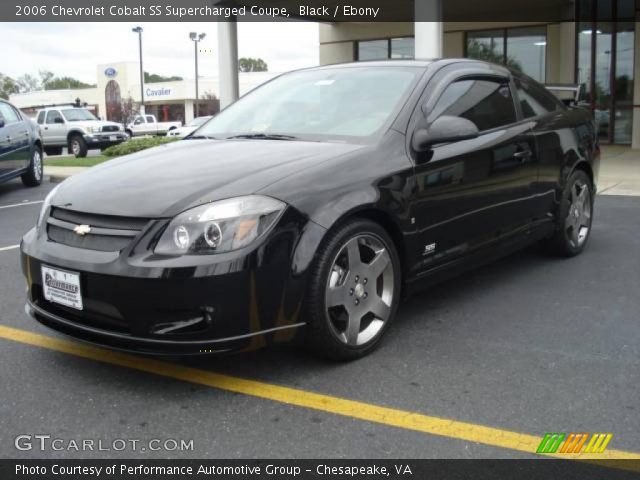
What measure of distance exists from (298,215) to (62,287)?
113 centimetres

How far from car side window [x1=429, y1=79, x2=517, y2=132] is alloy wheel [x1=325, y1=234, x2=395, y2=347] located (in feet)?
3.31

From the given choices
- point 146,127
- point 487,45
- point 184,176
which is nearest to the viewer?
point 184,176

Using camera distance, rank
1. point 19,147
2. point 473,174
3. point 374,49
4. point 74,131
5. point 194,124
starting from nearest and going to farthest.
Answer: point 473,174 < point 19,147 < point 194,124 < point 374,49 < point 74,131

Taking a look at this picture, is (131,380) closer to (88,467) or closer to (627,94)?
(88,467)

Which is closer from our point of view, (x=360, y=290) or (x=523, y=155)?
(x=360, y=290)

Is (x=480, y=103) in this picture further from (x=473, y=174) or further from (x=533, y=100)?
(x=533, y=100)

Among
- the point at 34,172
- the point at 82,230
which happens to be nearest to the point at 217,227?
the point at 82,230

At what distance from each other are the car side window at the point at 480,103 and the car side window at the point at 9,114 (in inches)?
327

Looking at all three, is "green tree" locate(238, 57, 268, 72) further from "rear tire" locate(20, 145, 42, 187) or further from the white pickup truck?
"rear tire" locate(20, 145, 42, 187)

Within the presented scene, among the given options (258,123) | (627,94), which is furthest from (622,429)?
(627,94)

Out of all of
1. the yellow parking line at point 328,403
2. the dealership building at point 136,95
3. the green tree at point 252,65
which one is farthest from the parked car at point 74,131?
the green tree at point 252,65

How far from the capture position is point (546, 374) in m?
3.31

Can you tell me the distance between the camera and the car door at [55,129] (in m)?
24.7

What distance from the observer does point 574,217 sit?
18.2 feet
